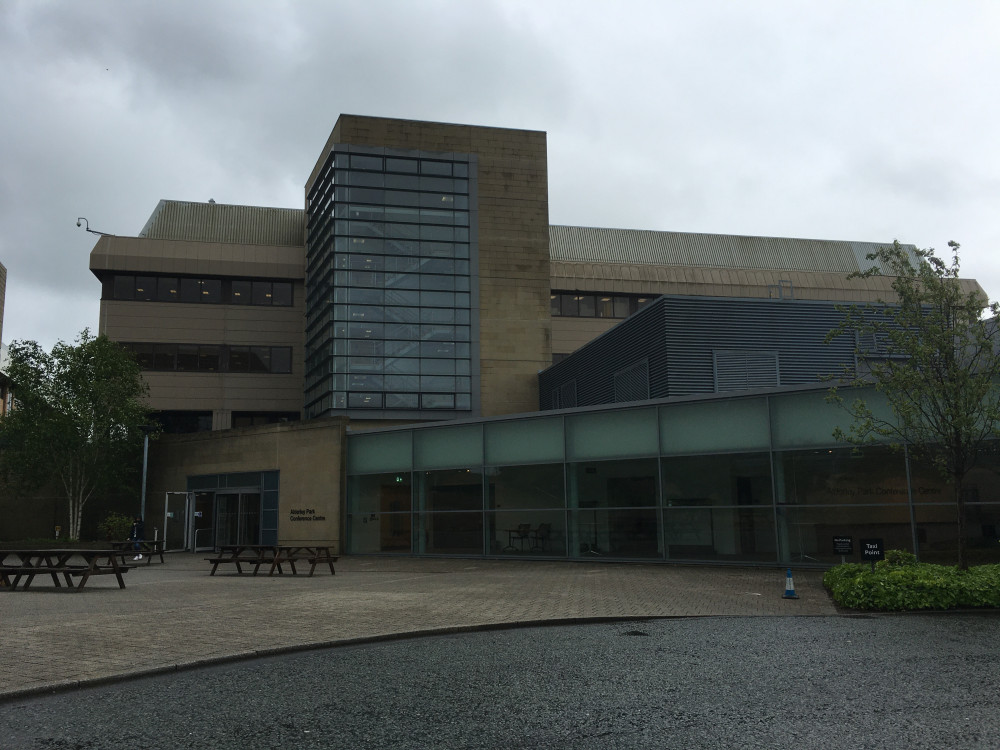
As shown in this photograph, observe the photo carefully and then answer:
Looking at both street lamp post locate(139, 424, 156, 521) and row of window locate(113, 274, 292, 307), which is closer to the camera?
street lamp post locate(139, 424, 156, 521)

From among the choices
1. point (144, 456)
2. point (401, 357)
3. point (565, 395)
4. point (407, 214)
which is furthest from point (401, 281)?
point (144, 456)

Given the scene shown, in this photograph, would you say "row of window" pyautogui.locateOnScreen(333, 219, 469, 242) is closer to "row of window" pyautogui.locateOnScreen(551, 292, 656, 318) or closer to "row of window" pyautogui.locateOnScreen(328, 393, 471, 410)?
"row of window" pyautogui.locateOnScreen(328, 393, 471, 410)

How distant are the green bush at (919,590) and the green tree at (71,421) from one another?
31061 mm

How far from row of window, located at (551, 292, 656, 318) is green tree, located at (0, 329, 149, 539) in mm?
22512

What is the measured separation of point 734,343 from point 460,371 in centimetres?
1539

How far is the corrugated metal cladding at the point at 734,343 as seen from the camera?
26.8 m

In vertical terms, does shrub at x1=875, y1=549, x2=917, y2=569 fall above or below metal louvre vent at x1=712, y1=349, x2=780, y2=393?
below

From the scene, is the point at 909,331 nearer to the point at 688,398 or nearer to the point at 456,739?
the point at 688,398

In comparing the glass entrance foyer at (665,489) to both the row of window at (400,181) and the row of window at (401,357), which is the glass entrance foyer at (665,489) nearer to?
the row of window at (401,357)

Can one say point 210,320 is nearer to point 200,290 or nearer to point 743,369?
point 200,290

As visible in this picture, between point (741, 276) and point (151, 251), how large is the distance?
3337 centimetres

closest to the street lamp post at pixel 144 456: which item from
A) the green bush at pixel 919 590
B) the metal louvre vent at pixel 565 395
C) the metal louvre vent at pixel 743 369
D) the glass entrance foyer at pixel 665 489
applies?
the glass entrance foyer at pixel 665 489

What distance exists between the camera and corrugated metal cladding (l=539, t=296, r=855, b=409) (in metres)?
26.8

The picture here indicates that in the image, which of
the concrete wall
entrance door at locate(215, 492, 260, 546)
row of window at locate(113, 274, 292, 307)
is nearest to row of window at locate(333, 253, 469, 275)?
row of window at locate(113, 274, 292, 307)
